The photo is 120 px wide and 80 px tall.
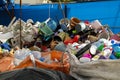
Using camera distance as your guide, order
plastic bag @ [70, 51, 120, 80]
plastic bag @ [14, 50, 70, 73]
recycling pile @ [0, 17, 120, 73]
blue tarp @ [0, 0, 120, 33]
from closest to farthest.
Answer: plastic bag @ [70, 51, 120, 80], plastic bag @ [14, 50, 70, 73], recycling pile @ [0, 17, 120, 73], blue tarp @ [0, 0, 120, 33]

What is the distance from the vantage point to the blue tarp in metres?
5.10

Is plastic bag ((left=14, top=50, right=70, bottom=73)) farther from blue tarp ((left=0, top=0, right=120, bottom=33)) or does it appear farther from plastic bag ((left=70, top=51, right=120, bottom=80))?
blue tarp ((left=0, top=0, right=120, bottom=33))

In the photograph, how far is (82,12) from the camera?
518 cm

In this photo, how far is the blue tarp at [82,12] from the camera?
510 centimetres

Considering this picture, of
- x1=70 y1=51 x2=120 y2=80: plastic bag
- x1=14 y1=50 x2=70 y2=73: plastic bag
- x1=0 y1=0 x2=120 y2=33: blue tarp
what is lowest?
x1=14 y1=50 x2=70 y2=73: plastic bag

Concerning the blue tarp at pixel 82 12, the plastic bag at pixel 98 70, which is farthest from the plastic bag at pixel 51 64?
the blue tarp at pixel 82 12

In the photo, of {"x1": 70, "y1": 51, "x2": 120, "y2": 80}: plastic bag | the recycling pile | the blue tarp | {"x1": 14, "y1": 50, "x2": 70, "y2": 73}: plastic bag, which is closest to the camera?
{"x1": 70, "y1": 51, "x2": 120, "y2": 80}: plastic bag

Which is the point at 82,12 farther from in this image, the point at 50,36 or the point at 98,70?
the point at 98,70

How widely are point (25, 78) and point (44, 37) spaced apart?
5.87 feet

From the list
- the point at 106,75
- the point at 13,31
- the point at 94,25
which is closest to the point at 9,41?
the point at 13,31

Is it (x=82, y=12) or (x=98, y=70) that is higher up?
(x=82, y=12)

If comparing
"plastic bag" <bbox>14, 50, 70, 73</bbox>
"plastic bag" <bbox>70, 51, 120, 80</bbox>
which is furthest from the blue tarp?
"plastic bag" <bbox>70, 51, 120, 80</bbox>

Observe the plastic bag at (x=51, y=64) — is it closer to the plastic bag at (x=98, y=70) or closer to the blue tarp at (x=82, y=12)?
the plastic bag at (x=98, y=70)

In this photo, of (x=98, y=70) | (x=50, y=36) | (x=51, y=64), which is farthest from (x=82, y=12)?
(x=98, y=70)
